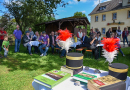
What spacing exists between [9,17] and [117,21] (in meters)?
20.3

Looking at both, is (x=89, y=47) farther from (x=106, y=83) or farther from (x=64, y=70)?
(x=106, y=83)

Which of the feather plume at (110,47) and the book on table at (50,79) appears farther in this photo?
the feather plume at (110,47)

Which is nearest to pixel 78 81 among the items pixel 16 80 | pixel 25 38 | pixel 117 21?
pixel 16 80

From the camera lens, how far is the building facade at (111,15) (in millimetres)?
19938

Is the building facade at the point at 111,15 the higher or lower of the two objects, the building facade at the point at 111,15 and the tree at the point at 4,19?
the higher

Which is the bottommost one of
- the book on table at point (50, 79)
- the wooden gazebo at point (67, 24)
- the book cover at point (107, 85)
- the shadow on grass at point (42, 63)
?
the shadow on grass at point (42, 63)

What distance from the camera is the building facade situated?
1994cm

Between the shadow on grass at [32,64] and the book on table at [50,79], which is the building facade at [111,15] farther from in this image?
the book on table at [50,79]

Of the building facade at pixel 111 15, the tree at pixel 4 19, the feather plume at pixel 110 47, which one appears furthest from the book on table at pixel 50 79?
the building facade at pixel 111 15

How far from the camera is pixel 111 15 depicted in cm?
2230

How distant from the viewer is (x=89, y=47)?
6.52 m

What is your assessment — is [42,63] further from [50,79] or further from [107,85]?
[107,85]

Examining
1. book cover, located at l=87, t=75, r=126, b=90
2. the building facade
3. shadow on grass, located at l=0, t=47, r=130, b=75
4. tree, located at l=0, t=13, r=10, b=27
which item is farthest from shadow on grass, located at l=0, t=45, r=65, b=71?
the building facade

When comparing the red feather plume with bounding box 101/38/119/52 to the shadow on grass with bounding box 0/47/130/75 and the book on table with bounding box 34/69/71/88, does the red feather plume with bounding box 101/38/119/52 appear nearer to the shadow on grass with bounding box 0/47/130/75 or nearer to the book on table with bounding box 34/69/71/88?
the book on table with bounding box 34/69/71/88
